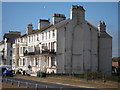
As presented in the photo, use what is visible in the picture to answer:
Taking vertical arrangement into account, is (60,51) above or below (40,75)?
above

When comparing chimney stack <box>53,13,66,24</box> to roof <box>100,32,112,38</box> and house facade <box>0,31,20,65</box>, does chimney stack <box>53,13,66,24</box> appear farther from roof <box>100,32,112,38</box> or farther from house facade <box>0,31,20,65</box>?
house facade <box>0,31,20,65</box>

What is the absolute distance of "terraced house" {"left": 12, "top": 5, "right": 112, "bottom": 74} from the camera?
6122cm

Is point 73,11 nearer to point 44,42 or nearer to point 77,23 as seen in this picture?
point 77,23

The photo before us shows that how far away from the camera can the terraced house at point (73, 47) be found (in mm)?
61219

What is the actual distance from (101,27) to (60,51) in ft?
54.0

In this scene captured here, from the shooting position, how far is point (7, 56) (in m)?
98.3

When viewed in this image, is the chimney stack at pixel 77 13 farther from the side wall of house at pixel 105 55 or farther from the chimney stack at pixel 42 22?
the chimney stack at pixel 42 22

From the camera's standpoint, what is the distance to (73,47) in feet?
207

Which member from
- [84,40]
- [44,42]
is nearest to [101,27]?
[84,40]

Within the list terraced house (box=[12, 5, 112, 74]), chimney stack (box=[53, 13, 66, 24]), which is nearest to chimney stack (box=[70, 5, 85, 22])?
terraced house (box=[12, 5, 112, 74])

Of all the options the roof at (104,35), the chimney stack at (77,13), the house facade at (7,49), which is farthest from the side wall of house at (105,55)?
the house facade at (7,49)

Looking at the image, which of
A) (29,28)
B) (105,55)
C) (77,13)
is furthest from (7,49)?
(105,55)

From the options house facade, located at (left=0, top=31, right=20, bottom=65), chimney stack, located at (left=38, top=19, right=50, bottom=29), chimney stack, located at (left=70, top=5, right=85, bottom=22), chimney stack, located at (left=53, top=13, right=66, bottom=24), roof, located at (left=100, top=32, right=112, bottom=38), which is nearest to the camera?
chimney stack, located at (left=70, top=5, right=85, bottom=22)

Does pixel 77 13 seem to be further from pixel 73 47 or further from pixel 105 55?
pixel 105 55
